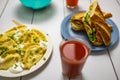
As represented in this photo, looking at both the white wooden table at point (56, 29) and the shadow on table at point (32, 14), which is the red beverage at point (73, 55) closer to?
the white wooden table at point (56, 29)

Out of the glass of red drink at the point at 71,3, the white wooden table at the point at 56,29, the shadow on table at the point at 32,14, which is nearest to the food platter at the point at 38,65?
the white wooden table at the point at 56,29

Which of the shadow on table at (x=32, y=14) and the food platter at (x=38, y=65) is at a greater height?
the shadow on table at (x=32, y=14)

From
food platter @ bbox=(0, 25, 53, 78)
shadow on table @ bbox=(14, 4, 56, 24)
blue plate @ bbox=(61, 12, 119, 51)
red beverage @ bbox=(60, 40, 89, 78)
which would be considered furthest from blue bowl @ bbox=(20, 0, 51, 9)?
red beverage @ bbox=(60, 40, 89, 78)

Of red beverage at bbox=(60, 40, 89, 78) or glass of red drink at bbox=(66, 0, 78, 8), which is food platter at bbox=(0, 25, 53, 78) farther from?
glass of red drink at bbox=(66, 0, 78, 8)

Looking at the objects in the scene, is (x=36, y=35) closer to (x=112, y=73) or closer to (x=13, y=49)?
(x=13, y=49)

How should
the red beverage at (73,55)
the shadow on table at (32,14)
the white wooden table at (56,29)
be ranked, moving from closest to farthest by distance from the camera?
the red beverage at (73,55) < the white wooden table at (56,29) < the shadow on table at (32,14)

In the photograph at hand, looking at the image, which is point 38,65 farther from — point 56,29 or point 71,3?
point 71,3

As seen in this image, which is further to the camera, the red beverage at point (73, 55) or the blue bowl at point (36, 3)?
the blue bowl at point (36, 3)
